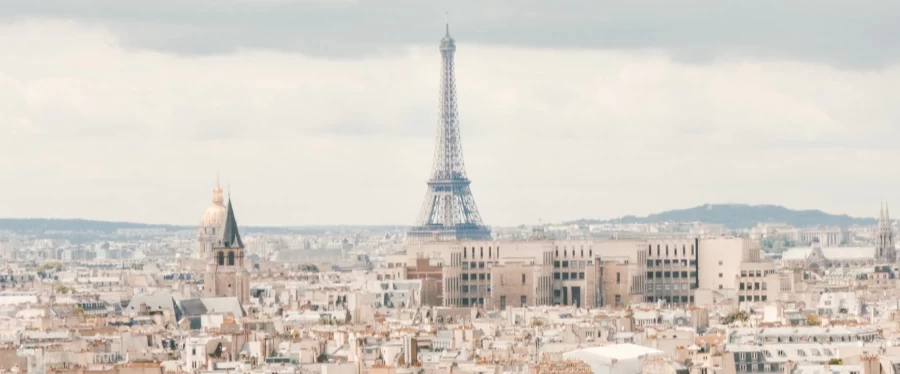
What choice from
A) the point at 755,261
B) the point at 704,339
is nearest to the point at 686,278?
the point at 755,261

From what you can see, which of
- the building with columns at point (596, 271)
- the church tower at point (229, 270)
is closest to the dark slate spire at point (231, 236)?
the church tower at point (229, 270)

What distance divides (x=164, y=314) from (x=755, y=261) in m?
40.7

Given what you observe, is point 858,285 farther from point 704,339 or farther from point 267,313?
point 704,339

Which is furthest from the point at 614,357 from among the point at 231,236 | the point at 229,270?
the point at 231,236

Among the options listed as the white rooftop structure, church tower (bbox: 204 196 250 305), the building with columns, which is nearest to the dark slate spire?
church tower (bbox: 204 196 250 305)

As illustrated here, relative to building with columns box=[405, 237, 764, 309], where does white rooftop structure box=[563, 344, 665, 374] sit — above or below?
below

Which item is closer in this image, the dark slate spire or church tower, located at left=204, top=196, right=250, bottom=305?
church tower, located at left=204, top=196, right=250, bottom=305

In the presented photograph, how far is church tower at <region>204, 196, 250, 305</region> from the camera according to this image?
464ft

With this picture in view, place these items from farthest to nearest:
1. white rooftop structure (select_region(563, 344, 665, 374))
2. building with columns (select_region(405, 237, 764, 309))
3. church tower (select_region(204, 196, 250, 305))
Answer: building with columns (select_region(405, 237, 764, 309)), church tower (select_region(204, 196, 250, 305)), white rooftop structure (select_region(563, 344, 665, 374))

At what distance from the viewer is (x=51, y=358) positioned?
70125mm

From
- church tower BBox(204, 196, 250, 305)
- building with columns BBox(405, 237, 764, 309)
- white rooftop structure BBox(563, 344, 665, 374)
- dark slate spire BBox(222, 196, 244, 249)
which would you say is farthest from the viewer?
dark slate spire BBox(222, 196, 244, 249)

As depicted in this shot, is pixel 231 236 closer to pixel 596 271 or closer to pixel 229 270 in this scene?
pixel 229 270

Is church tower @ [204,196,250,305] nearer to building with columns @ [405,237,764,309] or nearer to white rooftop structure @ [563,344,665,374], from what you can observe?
building with columns @ [405,237,764,309]

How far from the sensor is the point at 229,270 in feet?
476
